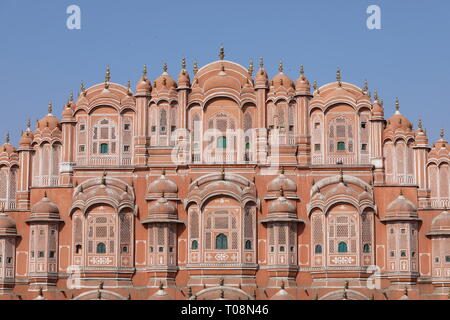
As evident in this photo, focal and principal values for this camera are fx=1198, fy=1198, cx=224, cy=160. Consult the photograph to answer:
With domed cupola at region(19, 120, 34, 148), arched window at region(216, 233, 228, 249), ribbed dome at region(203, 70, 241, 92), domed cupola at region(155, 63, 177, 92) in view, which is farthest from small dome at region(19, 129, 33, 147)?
arched window at region(216, 233, 228, 249)

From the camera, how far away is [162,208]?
56969 millimetres

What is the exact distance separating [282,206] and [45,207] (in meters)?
11.4

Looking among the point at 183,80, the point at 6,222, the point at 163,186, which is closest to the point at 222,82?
the point at 183,80

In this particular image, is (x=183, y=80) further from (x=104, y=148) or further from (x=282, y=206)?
(x=282, y=206)

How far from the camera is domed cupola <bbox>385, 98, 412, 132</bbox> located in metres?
59.5

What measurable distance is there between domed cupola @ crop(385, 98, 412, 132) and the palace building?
0.10 meters

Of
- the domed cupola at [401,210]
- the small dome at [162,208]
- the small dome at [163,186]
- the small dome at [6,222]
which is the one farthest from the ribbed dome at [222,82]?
the small dome at [6,222]

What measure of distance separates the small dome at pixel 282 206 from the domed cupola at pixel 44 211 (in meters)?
10.4

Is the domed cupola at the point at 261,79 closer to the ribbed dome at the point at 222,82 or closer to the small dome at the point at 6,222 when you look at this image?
the ribbed dome at the point at 222,82

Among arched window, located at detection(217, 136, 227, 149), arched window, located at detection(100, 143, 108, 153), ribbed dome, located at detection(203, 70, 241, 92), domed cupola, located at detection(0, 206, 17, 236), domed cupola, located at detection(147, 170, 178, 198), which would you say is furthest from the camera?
arched window, located at detection(100, 143, 108, 153)

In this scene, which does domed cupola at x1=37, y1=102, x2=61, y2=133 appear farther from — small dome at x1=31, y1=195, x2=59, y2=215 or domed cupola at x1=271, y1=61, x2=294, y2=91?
domed cupola at x1=271, y1=61, x2=294, y2=91

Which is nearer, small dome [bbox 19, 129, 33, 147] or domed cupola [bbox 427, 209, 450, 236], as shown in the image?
domed cupola [bbox 427, 209, 450, 236]
